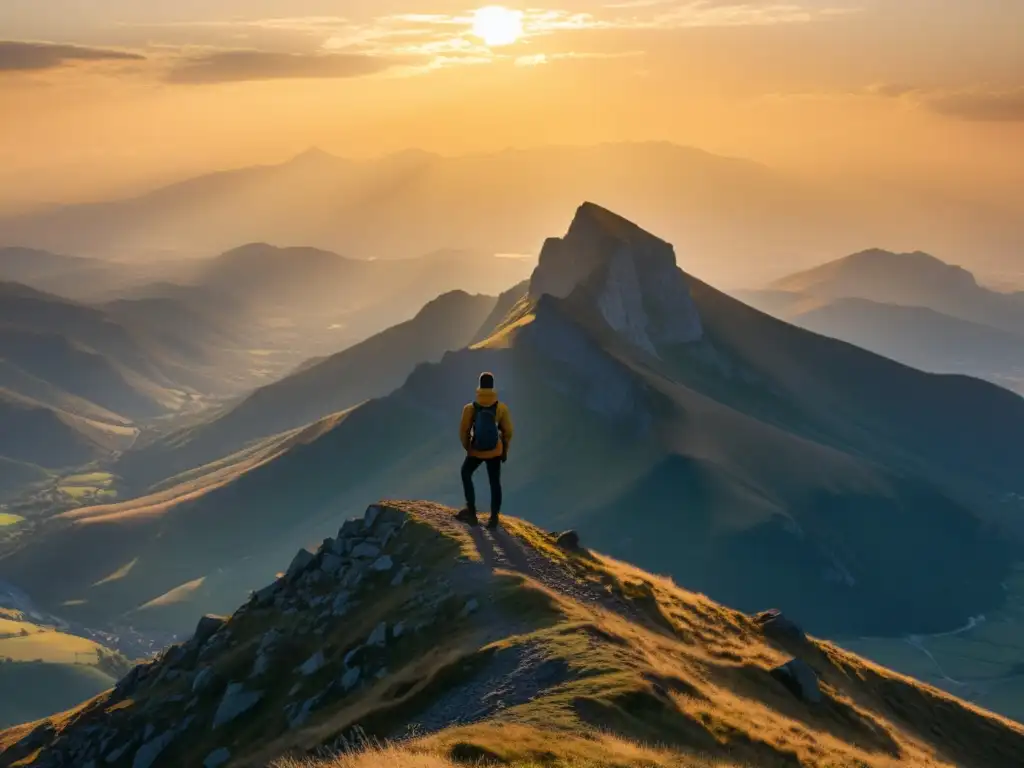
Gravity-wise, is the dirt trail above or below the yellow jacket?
below

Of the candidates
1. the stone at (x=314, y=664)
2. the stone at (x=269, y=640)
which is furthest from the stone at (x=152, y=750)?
the stone at (x=314, y=664)

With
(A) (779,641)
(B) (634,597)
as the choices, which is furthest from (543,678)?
(A) (779,641)

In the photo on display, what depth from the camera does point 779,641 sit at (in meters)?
52.8

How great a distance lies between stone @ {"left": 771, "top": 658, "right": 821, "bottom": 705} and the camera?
44.0 meters

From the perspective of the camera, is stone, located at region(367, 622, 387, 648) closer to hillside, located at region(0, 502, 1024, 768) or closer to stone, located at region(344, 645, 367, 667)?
hillside, located at region(0, 502, 1024, 768)

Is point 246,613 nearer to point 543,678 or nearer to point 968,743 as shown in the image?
point 543,678

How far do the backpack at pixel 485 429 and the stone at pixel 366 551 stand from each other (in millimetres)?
10257

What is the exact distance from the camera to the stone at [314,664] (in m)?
44.7

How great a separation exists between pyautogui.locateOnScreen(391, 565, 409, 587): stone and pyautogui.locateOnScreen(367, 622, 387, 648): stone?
3.50 metres

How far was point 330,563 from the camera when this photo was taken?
2051 inches

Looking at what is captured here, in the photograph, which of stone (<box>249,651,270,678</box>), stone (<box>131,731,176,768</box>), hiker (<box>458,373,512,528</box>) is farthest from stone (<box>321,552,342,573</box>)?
hiker (<box>458,373,512,528</box>)

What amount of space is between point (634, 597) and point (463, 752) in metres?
22.0

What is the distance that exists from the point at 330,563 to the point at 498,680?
19.3m

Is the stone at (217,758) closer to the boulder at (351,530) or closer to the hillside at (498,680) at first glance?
the hillside at (498,680)
